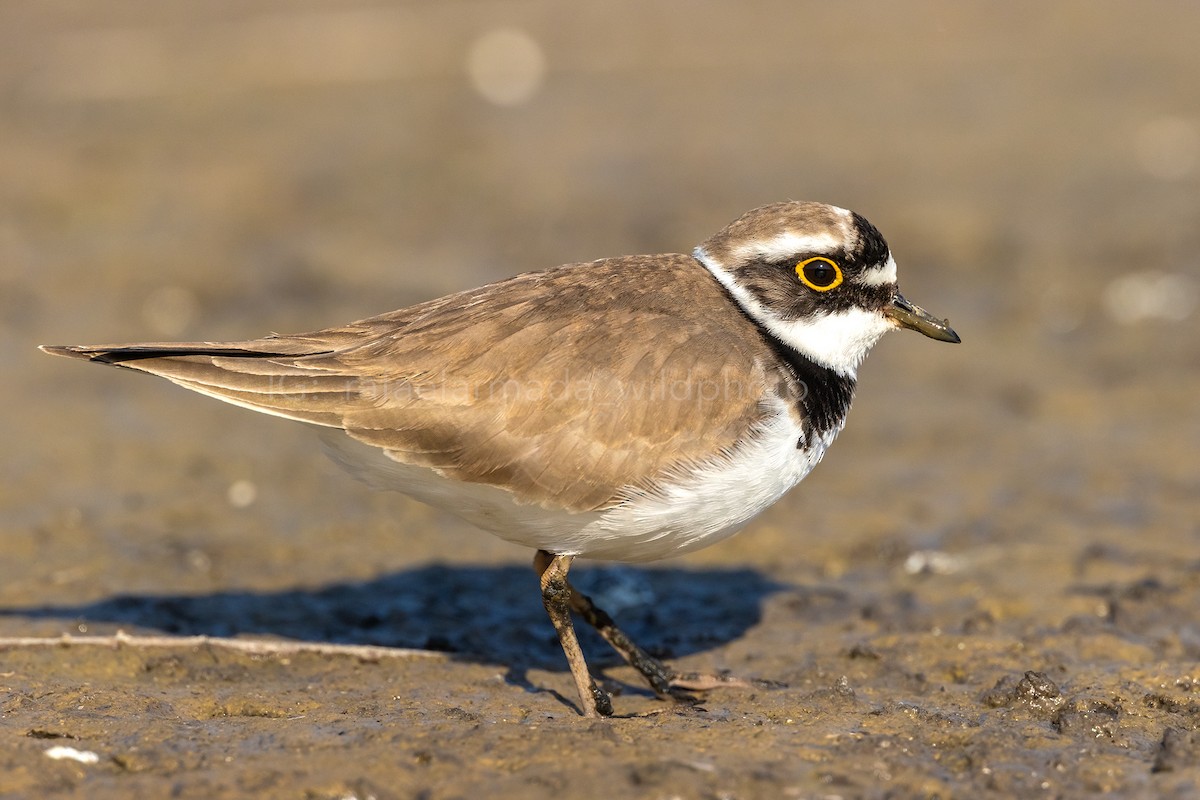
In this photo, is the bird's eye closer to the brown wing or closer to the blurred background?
the brown wing

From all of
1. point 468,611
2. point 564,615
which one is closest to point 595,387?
point 564,615

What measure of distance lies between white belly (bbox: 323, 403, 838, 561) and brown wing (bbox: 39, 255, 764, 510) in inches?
3.4

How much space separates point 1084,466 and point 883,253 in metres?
3.71

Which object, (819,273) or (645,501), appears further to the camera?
(819,273)

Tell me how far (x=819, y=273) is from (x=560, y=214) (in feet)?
21.9

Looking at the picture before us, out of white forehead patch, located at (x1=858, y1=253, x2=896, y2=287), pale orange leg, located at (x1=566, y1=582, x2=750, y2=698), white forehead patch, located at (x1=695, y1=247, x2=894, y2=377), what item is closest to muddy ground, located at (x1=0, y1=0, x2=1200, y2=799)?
pale orange leg, located at (x1=566, y1=582, x2=750, y2=698)

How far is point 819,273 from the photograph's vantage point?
653cm

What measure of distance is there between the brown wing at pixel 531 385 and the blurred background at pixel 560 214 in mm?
2126

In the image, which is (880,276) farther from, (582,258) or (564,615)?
(582,258)

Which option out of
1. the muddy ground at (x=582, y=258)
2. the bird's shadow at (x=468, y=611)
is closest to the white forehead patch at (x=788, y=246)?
the muddy ground at (x=582, y=258)

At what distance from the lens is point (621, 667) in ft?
23.6

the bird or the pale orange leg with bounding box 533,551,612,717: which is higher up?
the bird

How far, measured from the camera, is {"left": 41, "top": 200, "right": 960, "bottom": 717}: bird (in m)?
6.01

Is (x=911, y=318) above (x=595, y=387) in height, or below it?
above
